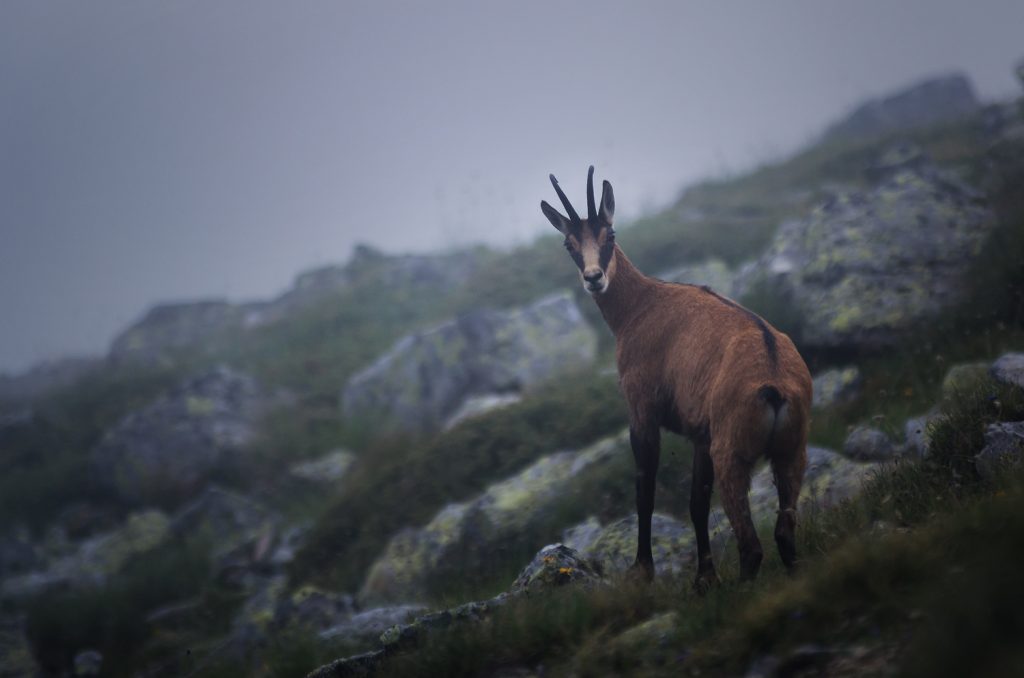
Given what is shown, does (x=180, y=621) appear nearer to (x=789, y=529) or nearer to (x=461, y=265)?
(x=789, y=529)

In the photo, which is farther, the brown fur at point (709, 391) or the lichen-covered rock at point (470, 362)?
the lichen-covered rock at point (470, 362)

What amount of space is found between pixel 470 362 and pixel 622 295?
324 inches

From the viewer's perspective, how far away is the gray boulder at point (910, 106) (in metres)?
28.5

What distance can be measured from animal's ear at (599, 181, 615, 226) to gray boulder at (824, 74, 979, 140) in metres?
23.6

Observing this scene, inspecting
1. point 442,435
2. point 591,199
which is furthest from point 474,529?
point 591,199

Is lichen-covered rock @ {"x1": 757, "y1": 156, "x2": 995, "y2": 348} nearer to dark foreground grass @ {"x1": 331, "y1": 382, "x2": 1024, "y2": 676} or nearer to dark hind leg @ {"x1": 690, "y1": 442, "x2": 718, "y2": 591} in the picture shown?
dark foreground grass @ {"x1": 331, "y1": 382, "x2": 1024, "y2": 676}

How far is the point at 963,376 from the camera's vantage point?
7926mm

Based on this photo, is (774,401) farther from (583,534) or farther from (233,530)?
(233,530)

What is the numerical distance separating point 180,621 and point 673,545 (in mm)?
8726

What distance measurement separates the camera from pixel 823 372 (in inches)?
391

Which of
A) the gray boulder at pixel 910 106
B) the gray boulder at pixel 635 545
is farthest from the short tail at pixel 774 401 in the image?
the gray boulder at pixel 910 106

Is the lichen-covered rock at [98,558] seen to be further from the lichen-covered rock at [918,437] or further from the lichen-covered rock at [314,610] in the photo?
the lichen-covered rock at [918,437]

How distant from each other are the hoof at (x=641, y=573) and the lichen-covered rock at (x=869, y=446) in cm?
272

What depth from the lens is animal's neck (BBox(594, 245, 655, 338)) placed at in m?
7.52
